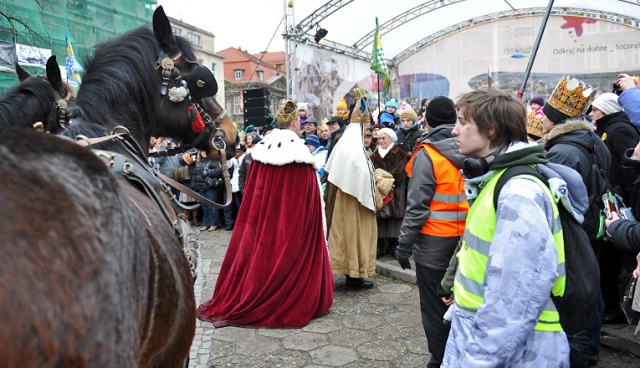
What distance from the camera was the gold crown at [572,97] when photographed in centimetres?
352

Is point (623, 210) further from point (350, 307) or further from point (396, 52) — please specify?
point (396, 52)

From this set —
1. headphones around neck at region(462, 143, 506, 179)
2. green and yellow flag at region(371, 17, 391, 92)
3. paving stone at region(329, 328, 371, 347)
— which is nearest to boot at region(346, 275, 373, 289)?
paving stone at region(329, 328, 371, 347)

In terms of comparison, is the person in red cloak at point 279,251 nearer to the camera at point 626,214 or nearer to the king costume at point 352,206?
the king costume at point 352,206

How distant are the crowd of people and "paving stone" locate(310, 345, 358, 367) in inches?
27.6

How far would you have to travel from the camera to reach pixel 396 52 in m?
24.3

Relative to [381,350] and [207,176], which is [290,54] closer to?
[207,176]

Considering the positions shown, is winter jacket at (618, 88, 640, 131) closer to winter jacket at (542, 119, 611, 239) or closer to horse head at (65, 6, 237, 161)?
winter jacket at (542, 119, 611, 239)

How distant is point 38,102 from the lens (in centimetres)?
378

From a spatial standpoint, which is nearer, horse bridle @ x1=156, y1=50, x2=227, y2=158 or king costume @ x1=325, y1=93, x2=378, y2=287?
horse bridle @ x1=156, y1=50, x2=227, y2=158

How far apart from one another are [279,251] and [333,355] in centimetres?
128

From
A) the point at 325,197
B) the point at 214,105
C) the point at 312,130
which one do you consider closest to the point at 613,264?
the point at 325,197

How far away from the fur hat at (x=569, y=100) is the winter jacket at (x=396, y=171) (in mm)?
3607

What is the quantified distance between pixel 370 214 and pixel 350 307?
3.72 ft

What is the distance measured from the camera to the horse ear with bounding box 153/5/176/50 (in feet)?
9.11
